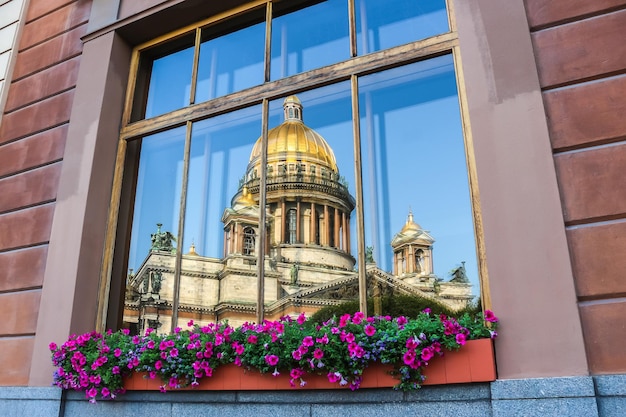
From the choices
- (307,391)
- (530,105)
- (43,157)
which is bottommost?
(307,391)

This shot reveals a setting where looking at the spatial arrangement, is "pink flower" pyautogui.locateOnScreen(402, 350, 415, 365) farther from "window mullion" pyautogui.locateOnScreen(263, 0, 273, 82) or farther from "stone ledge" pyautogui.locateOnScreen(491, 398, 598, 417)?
"window mullion" pyautogui.locateOnScreen(263, 0, 273, 82)

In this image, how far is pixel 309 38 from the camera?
21.4ft

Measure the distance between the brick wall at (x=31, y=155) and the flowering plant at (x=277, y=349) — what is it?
1025 millimetres

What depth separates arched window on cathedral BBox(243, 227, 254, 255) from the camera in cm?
583

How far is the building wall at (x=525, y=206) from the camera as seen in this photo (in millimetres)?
3736

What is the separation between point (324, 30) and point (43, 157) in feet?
13.0

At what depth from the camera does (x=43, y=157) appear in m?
6.83

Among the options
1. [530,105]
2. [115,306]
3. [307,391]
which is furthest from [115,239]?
[530,105]

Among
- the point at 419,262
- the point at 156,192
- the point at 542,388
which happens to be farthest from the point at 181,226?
the point at 542,388

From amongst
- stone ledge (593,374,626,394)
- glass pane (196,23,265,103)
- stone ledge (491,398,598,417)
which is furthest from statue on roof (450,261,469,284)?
glass pane (196,23,265,103)

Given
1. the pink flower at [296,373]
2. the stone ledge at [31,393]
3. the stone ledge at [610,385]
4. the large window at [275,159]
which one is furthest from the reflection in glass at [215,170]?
the stone ledge at [610,385]

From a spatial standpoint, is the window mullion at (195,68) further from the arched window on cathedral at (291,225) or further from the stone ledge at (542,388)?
the stone ledge at (542,388)

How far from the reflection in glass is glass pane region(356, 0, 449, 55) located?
1536 mm

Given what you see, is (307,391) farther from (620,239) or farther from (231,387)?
(620,239)
